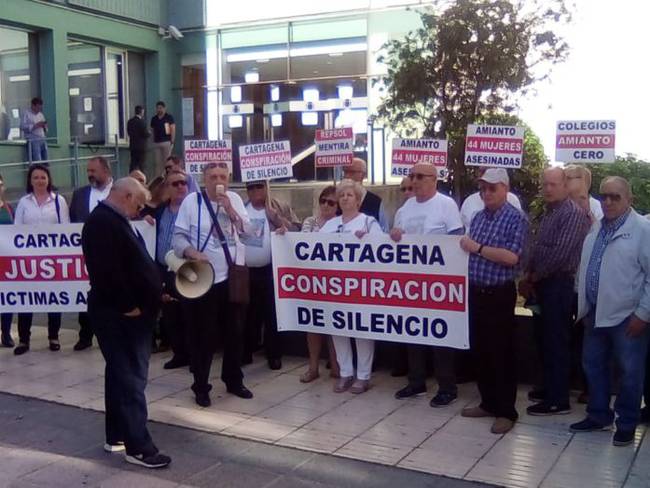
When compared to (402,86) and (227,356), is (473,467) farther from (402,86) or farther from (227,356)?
(402,86)

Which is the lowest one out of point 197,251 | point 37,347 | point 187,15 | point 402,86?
point 37,347

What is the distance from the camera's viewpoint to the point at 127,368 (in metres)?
5.29

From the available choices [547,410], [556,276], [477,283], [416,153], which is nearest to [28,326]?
[416,153]

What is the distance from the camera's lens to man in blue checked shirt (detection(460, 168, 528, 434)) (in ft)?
19.2

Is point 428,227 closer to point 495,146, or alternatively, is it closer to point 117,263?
point 495,146

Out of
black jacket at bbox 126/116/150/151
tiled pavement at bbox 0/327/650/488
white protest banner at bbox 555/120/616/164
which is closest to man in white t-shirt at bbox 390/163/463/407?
tiled pavement at bbox 0/327/650/488

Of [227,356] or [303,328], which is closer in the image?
[227,356]

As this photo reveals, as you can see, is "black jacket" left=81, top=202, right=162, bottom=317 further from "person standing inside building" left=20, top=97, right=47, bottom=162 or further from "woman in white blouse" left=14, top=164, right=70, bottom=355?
"person standing inside building" left=20, top=97, right=47, bottom=162

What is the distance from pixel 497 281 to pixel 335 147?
4599 mm

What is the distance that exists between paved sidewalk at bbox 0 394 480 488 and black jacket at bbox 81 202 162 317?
1.07 meters

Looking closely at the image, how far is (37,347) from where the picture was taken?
29.2 ft

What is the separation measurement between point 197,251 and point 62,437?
5.66 ft

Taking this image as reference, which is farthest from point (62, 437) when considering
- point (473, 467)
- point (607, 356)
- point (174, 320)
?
point (607, 356)

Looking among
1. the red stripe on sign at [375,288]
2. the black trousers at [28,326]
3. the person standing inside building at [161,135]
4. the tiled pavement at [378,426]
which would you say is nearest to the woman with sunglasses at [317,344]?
the tiled pavement at [378,426]
